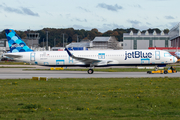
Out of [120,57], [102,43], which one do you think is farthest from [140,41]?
[120,57]

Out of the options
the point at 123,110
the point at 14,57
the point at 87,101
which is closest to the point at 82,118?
the point at 123,110

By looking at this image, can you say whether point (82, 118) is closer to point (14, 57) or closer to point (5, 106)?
point (5, 106)

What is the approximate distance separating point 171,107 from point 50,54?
32043 millimetres

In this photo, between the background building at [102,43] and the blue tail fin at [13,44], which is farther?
the background building at [102,43]

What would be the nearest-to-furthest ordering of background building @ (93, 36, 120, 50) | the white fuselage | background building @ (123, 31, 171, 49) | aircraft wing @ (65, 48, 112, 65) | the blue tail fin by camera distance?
aircraft wing @ (65, 48, 112, 65) → the white fuselage → the blue tail fin → background building @ (123, 31, 171, 49) → background building @ (93, 36, 120, 50)

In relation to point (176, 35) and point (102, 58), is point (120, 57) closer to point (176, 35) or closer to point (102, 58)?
point (102, 58)

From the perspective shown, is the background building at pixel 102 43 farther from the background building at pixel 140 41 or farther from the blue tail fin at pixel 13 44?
the blue tail fin at pixel 13 44

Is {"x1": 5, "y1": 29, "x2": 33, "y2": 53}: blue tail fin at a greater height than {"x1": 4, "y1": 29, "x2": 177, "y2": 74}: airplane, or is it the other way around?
{"x1": 5, "y1": 29, "x2": 33, "y2": 53}: blue tail fin

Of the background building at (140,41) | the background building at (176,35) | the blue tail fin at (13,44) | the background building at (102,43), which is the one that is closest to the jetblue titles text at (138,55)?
the blue tail fin at (13,44)

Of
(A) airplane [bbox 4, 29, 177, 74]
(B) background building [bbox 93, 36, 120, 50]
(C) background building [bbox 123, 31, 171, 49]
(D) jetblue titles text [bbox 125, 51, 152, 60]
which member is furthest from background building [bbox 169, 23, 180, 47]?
(D) jetblue titles text [bbox 125, 51, 152, 60]

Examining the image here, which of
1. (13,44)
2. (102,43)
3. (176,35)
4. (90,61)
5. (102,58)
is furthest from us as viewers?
(102,43)

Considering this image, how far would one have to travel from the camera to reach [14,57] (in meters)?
43.8

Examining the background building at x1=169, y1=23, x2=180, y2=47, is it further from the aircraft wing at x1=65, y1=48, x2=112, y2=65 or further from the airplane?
the aircraft wing at x1=65, y1=48, x2=112, y2=65

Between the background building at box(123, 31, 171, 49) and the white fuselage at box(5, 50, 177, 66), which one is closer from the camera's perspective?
the white fuselage at box(5, 50, 177, 66)
